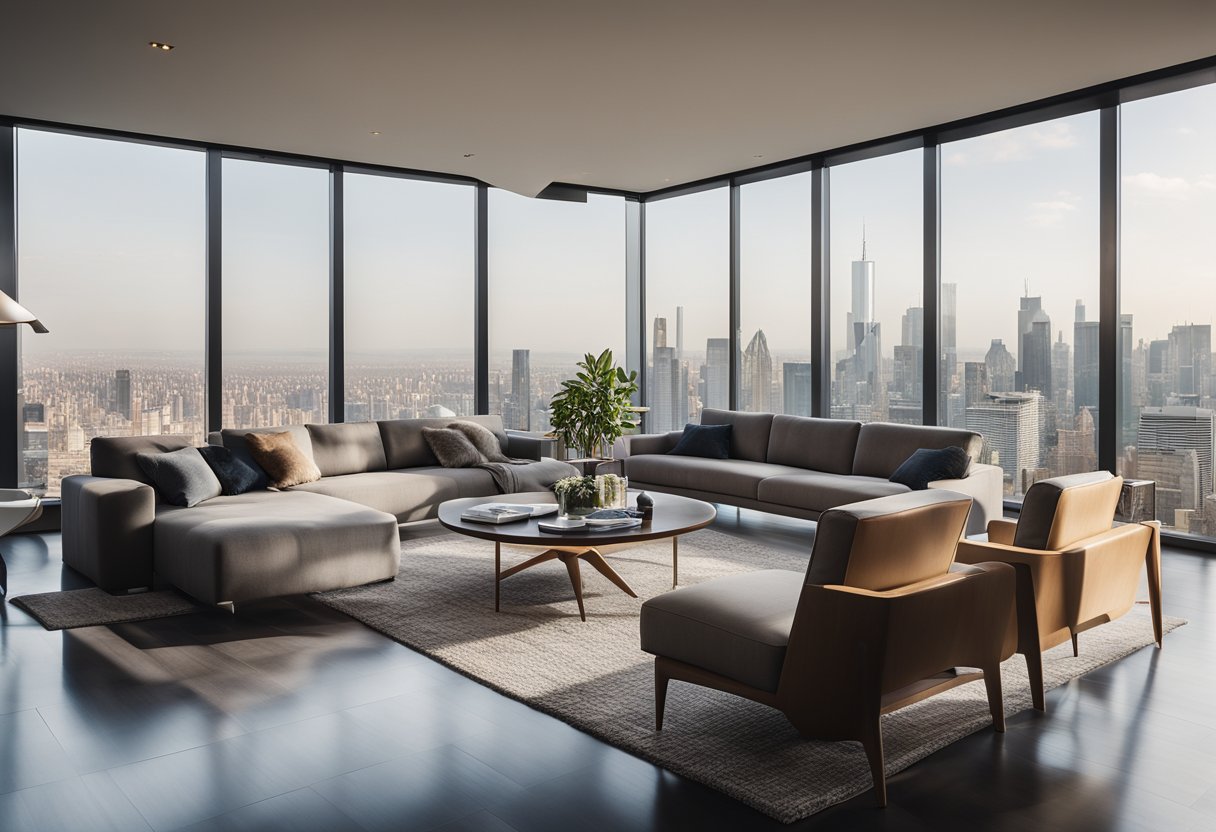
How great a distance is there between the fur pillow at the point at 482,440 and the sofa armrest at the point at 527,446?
0.51ft

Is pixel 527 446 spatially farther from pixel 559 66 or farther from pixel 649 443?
pixel 559 66

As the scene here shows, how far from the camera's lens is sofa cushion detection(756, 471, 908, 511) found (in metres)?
5.71

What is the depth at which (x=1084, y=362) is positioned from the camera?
6070mm

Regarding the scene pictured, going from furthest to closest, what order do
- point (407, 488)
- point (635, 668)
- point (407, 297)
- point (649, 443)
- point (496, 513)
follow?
point (407, 297) → point (649, 443) → point (407, 488) → point (496, 513) → point (635, 668)

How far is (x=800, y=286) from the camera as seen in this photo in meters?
8.02

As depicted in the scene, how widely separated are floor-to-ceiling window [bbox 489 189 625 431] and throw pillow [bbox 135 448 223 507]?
359cm

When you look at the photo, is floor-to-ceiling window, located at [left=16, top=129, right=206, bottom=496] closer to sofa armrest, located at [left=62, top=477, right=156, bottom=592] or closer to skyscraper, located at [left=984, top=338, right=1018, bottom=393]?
sofa armrest, located at [left=62, top=477, right=156, bottom=592]

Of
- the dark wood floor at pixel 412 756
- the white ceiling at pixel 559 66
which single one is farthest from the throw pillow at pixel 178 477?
the white ceiling at pixel 559 66

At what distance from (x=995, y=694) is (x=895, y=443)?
3.42 m

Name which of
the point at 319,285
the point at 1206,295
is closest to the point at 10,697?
the point at 319,285

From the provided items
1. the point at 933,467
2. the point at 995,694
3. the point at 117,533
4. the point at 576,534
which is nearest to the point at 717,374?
the point at 933,467

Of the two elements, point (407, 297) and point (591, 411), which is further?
point (407, 297)

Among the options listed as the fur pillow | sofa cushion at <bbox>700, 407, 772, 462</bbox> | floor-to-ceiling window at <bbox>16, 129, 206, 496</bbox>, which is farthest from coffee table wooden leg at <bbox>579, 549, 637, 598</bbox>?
floor-to-ceiling window at <bbox>16, 129, 206, 496</bbox>

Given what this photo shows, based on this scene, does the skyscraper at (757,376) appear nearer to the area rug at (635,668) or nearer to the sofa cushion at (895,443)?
the sofa cushion at (895,443)
